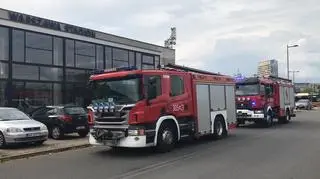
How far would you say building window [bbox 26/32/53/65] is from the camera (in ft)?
97.8

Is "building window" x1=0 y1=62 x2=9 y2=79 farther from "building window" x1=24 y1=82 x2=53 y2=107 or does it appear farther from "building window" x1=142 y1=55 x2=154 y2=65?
"building window" x1=142 y1=55 x2=154 y2=65

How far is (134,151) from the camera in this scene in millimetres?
15852

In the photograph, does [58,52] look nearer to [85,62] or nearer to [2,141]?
[85,62]

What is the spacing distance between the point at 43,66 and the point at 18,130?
48.3 feet

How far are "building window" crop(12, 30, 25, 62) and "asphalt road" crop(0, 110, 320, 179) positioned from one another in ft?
46.1

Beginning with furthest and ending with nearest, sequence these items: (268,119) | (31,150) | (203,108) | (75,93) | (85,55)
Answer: (85,55) < (75,93) < (268,119) < (203,108) < (31,150)

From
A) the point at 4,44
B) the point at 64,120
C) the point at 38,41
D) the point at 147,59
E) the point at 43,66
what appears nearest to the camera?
the point at 64,120

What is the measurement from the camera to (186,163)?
12781 mm

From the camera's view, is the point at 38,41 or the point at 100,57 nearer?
the point at 38,41

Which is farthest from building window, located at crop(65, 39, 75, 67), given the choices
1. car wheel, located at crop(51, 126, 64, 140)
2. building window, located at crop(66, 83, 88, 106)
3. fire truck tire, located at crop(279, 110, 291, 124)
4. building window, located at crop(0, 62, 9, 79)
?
fire truck tire, located at crop(279, 110, 291, 124)

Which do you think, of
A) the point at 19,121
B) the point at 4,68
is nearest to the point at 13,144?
the point at 19,121

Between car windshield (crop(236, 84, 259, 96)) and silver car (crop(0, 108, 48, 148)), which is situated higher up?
car windshield (crop(236, 84, 259, 96))

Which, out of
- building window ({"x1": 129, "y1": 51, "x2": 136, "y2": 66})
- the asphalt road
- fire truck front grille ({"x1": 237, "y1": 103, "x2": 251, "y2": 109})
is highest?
building window ({"x1": 129, "y1": 51, "x2": 136, "y2": 66})

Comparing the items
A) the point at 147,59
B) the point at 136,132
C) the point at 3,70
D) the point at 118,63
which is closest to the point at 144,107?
the point at 136,132
